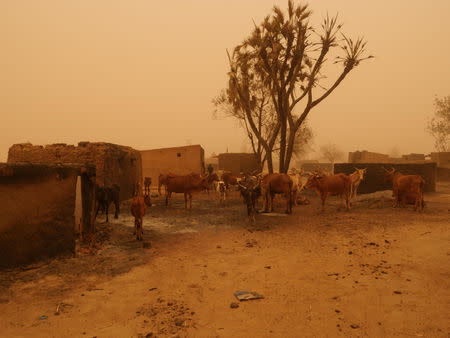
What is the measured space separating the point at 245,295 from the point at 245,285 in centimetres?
45

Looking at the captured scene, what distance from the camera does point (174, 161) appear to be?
23.5 m

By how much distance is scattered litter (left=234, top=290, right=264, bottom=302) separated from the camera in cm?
468

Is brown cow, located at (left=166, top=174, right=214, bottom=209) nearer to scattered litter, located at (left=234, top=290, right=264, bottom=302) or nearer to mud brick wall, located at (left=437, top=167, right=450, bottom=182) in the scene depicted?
scattered litter, located at (left=234, top=290, right=264, bottom=302)

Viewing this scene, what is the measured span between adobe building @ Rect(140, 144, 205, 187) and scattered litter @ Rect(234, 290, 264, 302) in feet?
59.9

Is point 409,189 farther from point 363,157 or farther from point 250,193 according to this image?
point 363,157

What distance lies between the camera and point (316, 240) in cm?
768

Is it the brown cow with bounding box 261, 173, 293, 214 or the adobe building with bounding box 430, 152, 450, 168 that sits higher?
the adobe building with bounding box 430, 152, 450, 168

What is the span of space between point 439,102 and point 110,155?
155 ft

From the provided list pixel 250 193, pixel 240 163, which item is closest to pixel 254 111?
pixel 240 163

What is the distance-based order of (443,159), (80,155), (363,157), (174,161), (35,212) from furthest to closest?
(443,159) < (363,157) < (174,161) < (80,155) < (35,212)

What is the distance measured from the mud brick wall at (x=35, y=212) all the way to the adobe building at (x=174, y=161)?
1615cm

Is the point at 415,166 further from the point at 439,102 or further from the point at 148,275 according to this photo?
the point at 439,102

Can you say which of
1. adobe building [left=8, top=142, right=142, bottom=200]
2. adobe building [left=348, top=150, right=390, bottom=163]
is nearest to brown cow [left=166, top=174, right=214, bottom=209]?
adobe building [left=8, top=142, right=142, bottom=200]

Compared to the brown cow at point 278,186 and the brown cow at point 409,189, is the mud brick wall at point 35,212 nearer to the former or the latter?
A: the brown cow at point 278,186
